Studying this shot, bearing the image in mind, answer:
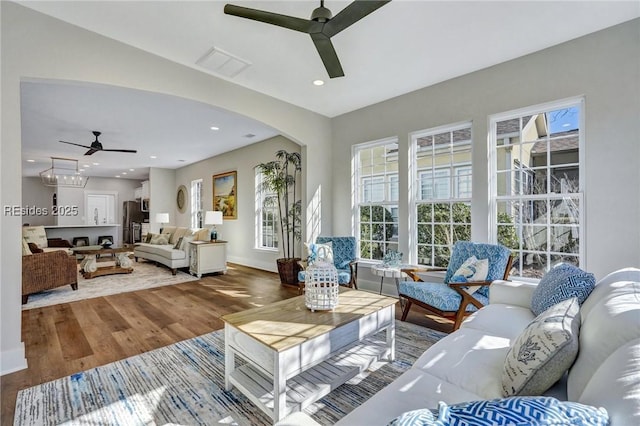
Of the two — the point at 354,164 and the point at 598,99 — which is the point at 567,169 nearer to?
the point at 598,99

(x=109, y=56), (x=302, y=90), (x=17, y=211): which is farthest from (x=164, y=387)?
(x=302, y=90)

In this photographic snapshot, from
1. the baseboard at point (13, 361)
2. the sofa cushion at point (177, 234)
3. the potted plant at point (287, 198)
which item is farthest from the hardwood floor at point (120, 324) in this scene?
the sofa cushion at point (177, 234)

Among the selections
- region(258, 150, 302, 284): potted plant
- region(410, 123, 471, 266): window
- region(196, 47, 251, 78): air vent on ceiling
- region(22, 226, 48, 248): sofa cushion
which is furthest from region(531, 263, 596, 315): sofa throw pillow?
region(22, 226, 48, 248): sofa cushion

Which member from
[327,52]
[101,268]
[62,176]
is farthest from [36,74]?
[62,176]

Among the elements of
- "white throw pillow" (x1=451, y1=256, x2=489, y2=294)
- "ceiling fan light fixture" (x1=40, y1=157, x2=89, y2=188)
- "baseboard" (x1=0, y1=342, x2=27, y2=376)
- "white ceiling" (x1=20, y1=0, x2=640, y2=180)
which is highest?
"white ceiling" (x1=20, y1=0, x2=640, y2=180)

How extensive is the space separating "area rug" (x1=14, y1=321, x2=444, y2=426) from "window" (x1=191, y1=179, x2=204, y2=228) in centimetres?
685

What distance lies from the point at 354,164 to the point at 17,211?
4.11 metres

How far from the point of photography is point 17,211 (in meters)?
2.39

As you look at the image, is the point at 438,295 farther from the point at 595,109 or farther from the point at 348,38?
the point at 348,38

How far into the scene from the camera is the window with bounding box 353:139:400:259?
178 inches

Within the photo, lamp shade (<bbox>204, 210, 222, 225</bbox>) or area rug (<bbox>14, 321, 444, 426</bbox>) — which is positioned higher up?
lamp shade (<bbox>204, 210, 222, 225</bbox>)

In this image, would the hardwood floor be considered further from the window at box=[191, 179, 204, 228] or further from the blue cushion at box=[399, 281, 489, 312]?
the window at box=[191, 179, 204, 228]

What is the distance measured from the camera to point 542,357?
1.14 m

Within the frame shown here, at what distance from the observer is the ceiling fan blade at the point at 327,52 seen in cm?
229
